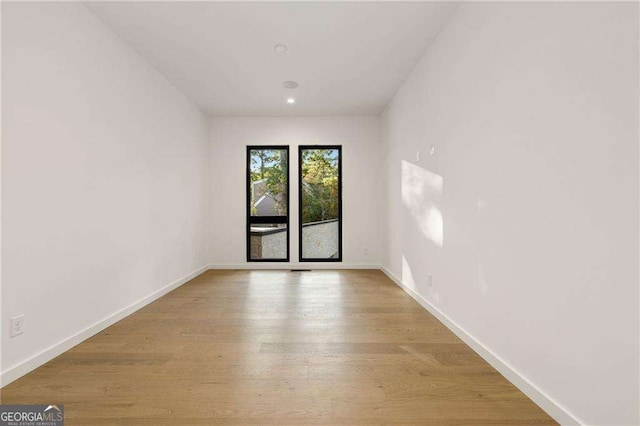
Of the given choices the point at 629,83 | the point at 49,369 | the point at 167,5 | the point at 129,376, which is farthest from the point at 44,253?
the point at 629,83

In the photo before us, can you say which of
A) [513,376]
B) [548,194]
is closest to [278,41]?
[548,194]

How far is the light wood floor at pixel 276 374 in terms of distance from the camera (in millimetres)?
1524

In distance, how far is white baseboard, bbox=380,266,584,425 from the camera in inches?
56.7

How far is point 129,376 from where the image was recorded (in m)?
1.86

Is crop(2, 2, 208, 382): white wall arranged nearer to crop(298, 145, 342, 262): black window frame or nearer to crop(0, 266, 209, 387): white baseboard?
crop(0, 266, 209, 387): white baseboard

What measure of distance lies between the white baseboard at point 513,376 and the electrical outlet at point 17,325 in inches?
121

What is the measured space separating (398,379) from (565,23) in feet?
6.96

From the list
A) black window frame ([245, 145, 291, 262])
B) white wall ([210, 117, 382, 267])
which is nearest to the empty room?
white wall ([210, 117, 382, 267])

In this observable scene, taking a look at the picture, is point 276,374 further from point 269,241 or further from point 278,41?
point 269,241

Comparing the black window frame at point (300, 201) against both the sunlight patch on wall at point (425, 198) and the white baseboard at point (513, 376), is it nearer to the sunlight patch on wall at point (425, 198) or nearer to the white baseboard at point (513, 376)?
the sunlight patch on wall at point (425, 198)

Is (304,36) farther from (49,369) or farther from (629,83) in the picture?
(49,369)

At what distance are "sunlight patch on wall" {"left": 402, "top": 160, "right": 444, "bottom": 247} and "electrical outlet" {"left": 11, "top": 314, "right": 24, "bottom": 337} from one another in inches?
125

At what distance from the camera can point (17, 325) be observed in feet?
6.01

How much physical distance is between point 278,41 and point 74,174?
2.17 m
